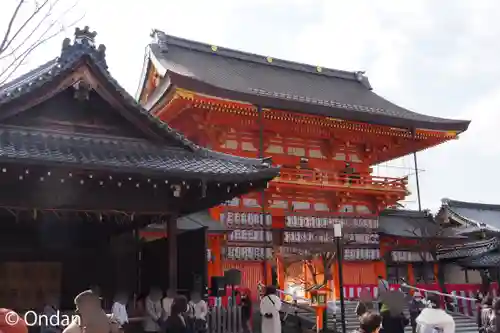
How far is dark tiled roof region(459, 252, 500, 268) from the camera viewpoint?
2223 centimetres

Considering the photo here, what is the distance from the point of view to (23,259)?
38.2ft

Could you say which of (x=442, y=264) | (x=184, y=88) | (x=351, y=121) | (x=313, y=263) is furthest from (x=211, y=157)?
(x=442, y=264)

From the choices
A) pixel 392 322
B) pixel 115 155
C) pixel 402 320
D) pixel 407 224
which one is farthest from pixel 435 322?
pixel 407 224

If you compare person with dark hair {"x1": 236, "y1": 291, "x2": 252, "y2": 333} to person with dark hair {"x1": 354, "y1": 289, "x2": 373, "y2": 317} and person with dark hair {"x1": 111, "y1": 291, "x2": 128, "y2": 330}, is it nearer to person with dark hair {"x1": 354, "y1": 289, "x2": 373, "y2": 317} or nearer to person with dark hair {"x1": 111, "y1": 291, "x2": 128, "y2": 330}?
person with dark hair {"x1": 354, "y1": 289, "x2": 373, "y2": 317}

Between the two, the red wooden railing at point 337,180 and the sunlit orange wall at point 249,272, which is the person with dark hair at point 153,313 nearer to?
the sunlit orange wall at point 249,272

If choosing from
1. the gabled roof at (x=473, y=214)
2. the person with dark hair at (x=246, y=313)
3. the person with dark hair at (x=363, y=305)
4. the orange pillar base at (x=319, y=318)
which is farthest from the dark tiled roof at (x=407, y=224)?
the person with dark hair at (x=246, y=313)

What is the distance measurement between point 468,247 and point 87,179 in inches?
798

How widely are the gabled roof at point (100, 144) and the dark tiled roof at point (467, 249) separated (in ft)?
55.0

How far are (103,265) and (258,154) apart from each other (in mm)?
10095

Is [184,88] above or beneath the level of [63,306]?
above

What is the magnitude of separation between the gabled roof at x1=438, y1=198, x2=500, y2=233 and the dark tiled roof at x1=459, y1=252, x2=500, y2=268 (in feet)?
6.77

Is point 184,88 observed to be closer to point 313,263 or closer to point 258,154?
point 258,154

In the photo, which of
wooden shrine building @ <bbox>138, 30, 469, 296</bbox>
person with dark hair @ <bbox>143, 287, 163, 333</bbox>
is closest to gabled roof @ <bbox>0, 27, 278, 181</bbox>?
person with dark hair @ <bbox>143, 287, 163, 333</bbox>

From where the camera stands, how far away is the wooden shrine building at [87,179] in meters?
8.98
